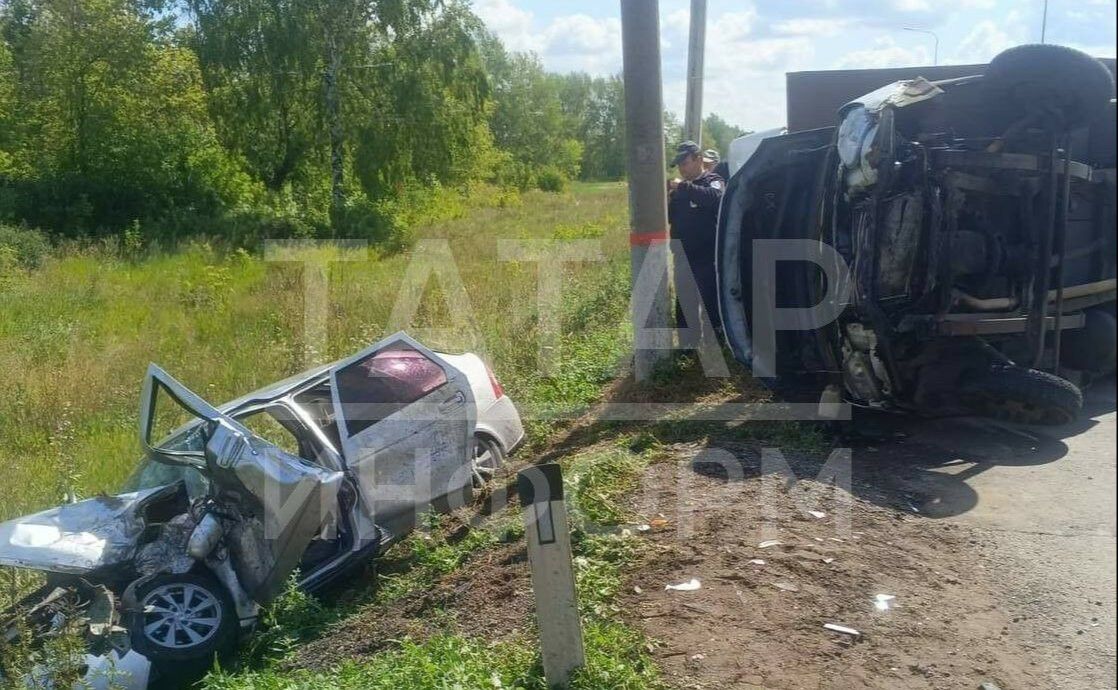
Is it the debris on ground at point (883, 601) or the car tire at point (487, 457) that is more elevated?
the debris on ground at point (883, 601)

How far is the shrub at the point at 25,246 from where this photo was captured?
17188 mm

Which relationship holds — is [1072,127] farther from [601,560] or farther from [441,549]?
[441,549]

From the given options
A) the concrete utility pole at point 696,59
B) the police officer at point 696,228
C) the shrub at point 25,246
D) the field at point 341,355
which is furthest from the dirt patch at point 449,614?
the shrub at point 25,246

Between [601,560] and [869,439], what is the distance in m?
2.32

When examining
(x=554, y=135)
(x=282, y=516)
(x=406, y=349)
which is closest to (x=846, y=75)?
(x=406, y=349)

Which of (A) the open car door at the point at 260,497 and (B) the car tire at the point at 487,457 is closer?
(A) the open car door at the point at 260,497

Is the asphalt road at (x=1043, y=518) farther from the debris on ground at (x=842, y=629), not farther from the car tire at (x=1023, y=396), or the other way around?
the debris on ground at (x=842, y=629)

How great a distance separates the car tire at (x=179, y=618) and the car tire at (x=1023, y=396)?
4131 mm

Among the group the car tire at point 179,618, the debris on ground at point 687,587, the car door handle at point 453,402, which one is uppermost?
the car door handle at point 453,402

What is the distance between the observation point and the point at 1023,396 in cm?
483

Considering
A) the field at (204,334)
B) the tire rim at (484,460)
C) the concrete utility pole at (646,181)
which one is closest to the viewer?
the tire rim at (484,460)

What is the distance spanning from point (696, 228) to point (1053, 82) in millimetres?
3543

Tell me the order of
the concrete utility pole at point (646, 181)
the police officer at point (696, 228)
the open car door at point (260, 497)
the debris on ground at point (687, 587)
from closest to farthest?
the debris on ground at point (687, 587), the open car door at point (260, 497), the concrete utility pole at point (646, 181), the police officer at point (696, 228)

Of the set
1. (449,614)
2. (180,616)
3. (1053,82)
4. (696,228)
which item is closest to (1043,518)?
(1053,82)
